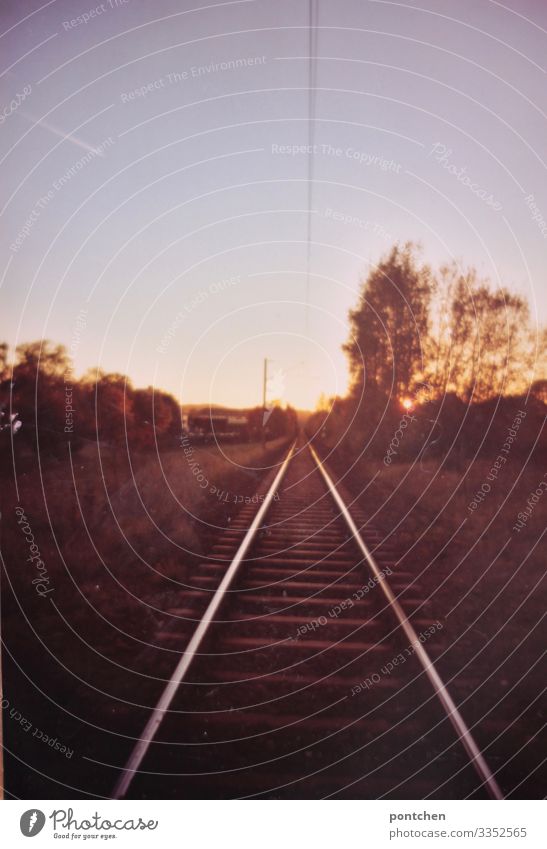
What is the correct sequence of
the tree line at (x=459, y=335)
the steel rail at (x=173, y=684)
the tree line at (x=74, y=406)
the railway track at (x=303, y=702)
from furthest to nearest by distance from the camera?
the tree line at (x=459, y=335), the tree line at (x=74, y=406), the railway track at (x=303, y=702), the steel rail at (x=173, y=684)

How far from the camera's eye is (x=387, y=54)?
4.01 m

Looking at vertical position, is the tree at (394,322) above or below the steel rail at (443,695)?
above

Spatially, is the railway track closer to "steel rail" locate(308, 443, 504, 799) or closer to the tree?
"steel rail" locate(308, 443, 504, 799)

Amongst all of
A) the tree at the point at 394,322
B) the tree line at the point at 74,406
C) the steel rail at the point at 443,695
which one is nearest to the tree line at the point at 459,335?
the tree at the point at 394,322

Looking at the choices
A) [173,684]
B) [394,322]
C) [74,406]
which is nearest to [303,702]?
[173,684]

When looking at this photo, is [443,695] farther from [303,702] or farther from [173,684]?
[173,684]

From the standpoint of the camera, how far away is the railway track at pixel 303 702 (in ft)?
8.29

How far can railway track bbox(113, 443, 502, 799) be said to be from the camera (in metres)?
2.53

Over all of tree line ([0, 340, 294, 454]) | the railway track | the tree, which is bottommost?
the railway track

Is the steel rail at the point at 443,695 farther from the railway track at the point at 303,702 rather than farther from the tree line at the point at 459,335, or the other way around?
the tree line at the point at 459,335

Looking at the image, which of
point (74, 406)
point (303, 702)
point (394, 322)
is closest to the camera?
point (303, 702)

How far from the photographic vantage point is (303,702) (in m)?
3.03

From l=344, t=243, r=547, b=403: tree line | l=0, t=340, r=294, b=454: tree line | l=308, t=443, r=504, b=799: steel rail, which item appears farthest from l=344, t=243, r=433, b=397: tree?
l=308, t=443, r=504, b=799: steel rail
